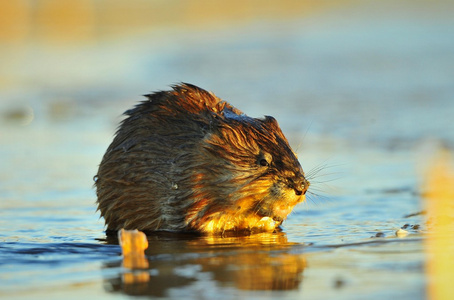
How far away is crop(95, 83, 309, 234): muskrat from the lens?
5758mm

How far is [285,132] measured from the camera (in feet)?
33.9

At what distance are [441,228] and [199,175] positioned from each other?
1.64 meters

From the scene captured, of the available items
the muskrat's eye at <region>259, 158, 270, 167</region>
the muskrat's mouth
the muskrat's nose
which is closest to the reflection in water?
the muskrat's mouth

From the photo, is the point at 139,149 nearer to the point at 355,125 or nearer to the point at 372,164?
the point at 372,164

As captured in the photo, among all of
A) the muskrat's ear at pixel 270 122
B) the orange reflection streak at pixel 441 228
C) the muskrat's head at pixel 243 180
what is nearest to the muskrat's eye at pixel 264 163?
the muskrat's head at pixel 243 180

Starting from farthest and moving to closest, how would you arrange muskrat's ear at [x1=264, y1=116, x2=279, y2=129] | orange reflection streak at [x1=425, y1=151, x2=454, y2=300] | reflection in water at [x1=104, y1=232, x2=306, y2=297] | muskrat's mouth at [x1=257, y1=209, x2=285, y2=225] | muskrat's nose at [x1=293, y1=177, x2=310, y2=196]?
muskrat's ear at [x1=264, y1=116, x2=279, y2=129] → muskrat's mouth at [x1=257, y1=209, x2=285, y2=225] → muskrat's nose at [x1=293, y1=177, x2=310, y2=196] → reflection in water at [x1=104, y1=232, x2=306, y2=297] → orange reflection streak at [x1=425, y1=151, x2=454, y2=300]

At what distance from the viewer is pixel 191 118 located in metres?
6.13

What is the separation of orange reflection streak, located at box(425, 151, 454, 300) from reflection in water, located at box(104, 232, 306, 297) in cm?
66

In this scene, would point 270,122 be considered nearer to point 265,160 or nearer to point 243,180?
point 265,160

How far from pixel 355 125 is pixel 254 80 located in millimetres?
4321

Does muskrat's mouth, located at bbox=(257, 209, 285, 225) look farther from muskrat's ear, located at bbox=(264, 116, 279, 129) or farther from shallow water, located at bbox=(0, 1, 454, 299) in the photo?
muskrat's ear, located at bbox=(264, 116, 279, 129)

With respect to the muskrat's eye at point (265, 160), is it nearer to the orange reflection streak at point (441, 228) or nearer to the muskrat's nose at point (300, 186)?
the muskrat's nose at point (300, 186)

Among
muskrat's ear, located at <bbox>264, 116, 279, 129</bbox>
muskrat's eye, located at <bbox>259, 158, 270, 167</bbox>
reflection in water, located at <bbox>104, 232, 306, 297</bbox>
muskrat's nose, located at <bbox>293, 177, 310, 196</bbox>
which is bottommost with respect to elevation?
reflection in water, located at <bbox>104, 232, 306, 297</bbox>

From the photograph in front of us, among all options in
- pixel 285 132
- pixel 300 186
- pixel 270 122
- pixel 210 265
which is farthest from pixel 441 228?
pixel 285 132
